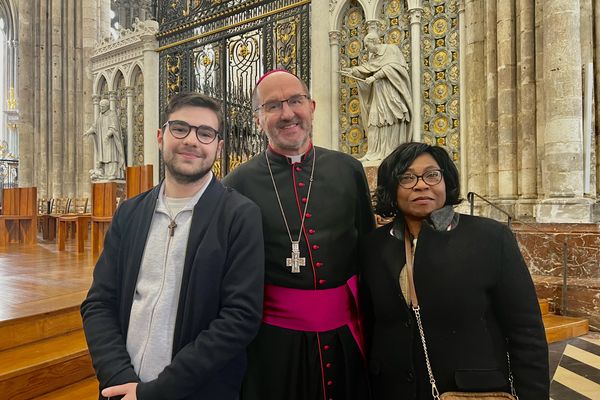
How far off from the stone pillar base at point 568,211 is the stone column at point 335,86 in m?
3.68

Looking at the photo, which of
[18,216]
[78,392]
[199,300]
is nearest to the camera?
[199,300]

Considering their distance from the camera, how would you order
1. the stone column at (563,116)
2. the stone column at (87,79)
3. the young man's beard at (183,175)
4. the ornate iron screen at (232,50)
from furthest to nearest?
the stone column at (87,79)
the ornate iron screen at (232,50)
the stone column at (563,116)
the young man's beard at (183,175)

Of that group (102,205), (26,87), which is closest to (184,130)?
(102,205)

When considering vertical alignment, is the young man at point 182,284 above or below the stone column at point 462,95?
below

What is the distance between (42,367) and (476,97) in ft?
20.8

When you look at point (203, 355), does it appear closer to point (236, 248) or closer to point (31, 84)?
point (236, 248)

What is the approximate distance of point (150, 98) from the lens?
11234 millimetres

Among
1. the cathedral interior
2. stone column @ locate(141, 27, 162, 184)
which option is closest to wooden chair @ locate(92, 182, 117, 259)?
the cathedral interior

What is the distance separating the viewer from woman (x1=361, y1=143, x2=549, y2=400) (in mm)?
1525

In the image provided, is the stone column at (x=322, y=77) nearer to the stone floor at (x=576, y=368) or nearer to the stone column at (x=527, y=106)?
A: the stone column at (x=527, y=106)

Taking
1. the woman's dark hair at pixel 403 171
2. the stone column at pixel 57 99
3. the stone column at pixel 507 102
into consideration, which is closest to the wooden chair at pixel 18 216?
the stone column at pixel 57 99

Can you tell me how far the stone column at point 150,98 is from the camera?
11133mm

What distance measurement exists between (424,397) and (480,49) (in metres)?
6.39

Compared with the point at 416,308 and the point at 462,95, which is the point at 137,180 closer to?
the point at 462,95
